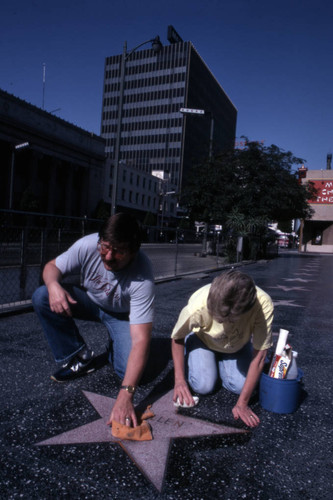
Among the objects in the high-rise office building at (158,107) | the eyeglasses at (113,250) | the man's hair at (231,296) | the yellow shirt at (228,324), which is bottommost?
the yellow shirt at (228,324)

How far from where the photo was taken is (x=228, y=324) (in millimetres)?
2477

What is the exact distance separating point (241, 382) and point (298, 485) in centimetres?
98

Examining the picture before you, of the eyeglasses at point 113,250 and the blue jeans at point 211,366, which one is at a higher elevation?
the eyeglasses at point 113,250

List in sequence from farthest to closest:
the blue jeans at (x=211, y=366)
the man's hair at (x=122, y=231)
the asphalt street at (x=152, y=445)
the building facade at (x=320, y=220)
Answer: the building facade at (x=320, y=220), the blue jeans at (x=211, y=366), the man's hair at (x=122, y=231), the asphalt street at (x=152, y=445)

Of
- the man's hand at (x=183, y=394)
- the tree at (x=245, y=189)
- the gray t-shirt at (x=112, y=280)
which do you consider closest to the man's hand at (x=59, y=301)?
the gray t-shirt at (x=112, y=280)

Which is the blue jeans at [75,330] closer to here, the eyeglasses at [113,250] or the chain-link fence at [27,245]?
the eyeglasses at [113,250]

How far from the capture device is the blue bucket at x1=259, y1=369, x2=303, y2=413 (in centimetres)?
262

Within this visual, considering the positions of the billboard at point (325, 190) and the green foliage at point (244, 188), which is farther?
the billboard at point (325, 190)

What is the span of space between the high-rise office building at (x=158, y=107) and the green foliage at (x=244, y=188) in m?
54.1

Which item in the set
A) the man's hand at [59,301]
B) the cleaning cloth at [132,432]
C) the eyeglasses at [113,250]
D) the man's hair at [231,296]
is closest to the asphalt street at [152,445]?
the cleaning cloth at [132,432]

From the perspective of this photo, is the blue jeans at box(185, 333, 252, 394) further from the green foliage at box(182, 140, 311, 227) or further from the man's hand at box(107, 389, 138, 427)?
the green foliage at box(182, 140, 311, 227)

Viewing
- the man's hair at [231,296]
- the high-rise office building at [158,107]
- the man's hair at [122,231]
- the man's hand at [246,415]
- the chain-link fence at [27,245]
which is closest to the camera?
the man's hair at [231,296]

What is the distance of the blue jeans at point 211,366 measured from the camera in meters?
2.85

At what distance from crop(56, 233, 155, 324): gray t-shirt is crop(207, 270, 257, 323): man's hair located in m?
0.46
